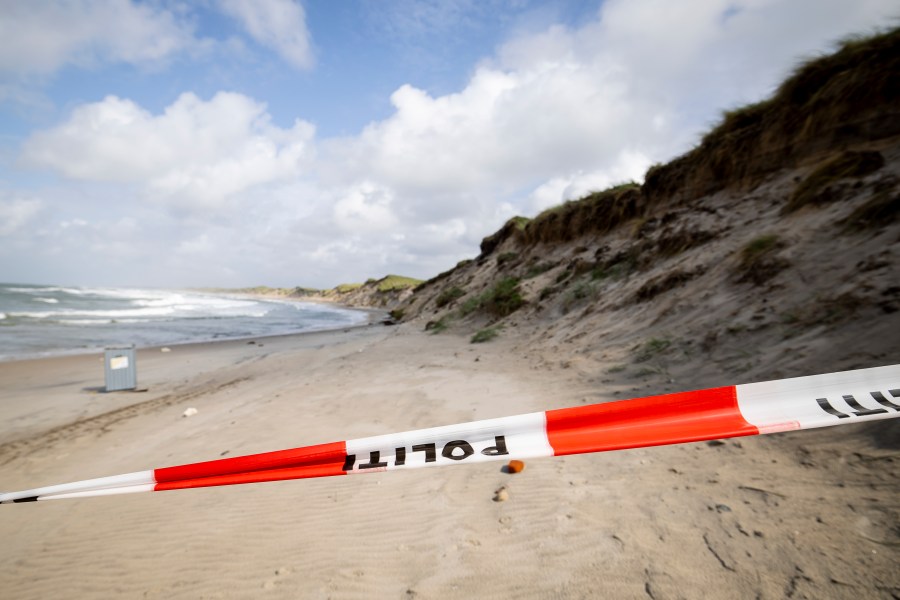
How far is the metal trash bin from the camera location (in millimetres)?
8062

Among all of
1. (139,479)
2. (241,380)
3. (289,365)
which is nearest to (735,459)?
(139,479)

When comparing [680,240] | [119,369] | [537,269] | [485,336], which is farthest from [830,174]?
[119,369]

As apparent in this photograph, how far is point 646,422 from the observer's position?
6.63 ft

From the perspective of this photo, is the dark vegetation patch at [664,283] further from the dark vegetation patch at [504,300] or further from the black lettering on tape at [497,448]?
the black lettering on tape at [497,448]

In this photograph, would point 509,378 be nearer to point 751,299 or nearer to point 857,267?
point 751,299

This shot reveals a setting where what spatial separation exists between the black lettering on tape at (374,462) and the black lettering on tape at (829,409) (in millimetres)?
2167

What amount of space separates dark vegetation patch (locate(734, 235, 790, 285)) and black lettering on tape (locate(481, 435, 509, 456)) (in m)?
5.38

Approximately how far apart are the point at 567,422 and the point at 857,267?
4745 mm

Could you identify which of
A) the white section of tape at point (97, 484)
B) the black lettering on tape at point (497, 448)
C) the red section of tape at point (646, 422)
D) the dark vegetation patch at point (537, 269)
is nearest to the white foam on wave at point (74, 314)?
the dark vegetation patch at point (537, 269)

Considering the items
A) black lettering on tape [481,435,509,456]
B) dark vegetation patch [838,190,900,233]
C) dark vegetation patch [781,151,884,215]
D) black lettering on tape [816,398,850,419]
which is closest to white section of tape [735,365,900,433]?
black lettering on tape [816,398,850,419]

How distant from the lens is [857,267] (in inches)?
177

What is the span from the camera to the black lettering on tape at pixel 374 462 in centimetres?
206

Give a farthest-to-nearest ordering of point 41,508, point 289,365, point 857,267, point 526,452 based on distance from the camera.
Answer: point 289,365, point 857,267, point 41,508, point 526,452

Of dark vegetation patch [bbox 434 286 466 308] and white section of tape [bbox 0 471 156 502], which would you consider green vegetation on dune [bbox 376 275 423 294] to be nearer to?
dark vegetation patch [bbox 434 286 466 308]
